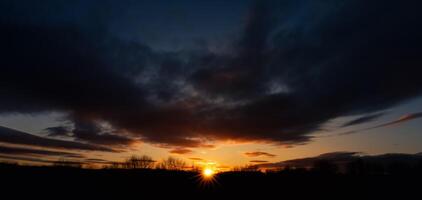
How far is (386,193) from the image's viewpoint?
2730cm

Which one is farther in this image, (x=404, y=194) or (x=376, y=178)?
(x=376, y=178)

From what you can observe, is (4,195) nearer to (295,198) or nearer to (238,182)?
(238,182)

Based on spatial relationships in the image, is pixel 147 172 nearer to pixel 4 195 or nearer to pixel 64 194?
pixel 64 194

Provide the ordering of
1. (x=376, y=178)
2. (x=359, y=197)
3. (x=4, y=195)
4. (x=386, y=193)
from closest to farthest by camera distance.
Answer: (x=4, y=195), (x=359, y=197), (x=386, y=193), (x=376, y=178)

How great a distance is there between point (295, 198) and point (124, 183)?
14.3 metres

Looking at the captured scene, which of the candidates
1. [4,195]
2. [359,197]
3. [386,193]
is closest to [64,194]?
[4,195]

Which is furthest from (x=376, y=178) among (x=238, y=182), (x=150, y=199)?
(x=150, y=199)

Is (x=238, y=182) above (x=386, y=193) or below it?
above

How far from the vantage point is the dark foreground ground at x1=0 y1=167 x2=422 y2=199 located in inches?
869

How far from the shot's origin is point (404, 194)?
2755cm

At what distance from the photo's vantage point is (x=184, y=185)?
2517 cm

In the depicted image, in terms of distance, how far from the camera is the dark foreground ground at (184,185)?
22.1m

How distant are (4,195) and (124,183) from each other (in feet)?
27.0

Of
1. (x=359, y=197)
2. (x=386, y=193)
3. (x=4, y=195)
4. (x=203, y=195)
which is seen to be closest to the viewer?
(x=4, y=195)
